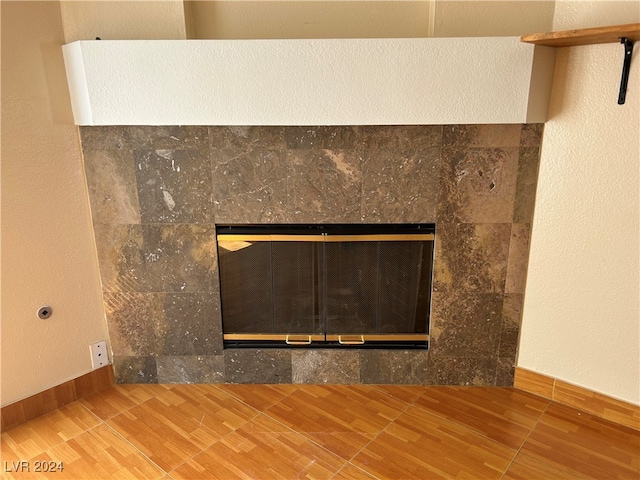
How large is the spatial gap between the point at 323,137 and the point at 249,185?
0.37 meters

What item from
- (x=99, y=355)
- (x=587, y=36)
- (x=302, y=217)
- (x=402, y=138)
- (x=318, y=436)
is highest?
(x=587, y=36)

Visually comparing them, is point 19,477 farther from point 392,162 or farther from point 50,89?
point 392,162

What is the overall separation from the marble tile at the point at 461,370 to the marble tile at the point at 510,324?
8cm

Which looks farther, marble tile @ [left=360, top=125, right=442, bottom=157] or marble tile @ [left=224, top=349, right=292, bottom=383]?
marble tile @ [left=224, top=349, right=292, bottom=383]

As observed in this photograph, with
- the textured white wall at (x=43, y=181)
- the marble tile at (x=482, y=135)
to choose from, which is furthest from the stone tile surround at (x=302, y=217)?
the textured white wall at (x=43, y=181)

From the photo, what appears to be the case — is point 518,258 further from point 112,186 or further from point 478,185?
point 112,186

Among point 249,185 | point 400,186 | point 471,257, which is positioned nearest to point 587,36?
point 400,186

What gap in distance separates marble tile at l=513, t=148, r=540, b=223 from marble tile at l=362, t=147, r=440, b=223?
0.34 m

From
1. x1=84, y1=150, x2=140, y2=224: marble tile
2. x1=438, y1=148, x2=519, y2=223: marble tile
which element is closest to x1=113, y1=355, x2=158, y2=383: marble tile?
x1=84, y1=150, x2=140, y2=224: marble tile

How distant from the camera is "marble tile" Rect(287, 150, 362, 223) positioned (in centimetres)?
191

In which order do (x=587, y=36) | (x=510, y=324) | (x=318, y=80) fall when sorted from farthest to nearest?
(x=510, y=324)
(x=318, y=80)
(x=587, y=36)

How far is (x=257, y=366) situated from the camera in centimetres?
217

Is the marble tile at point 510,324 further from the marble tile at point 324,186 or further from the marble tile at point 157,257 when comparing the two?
the marble tile at point 157,257

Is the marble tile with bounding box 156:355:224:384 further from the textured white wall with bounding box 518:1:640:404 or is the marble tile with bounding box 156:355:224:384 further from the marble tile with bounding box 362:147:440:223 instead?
the textured white wall with bounding box 518:1:640:404
